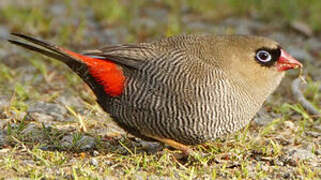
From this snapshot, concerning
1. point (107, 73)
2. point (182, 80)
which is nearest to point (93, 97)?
point (107, 73)

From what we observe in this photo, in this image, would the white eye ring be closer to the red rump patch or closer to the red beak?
the red beak

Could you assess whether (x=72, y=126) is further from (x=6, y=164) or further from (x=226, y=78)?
(x=226, y=78)

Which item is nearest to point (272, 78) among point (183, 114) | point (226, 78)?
point (226, 78)

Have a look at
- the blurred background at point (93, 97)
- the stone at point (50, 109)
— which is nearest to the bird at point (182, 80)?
the blurred background at point (93, 97)

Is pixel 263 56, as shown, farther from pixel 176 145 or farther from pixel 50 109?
pixel 50 109

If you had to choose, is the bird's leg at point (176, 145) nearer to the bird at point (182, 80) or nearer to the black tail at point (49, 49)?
the bird at point (182, 80)

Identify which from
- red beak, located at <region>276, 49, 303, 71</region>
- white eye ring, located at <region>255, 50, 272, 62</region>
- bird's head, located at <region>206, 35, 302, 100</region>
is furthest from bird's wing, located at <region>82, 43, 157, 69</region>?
red beak, located at <region>276, 49, 303, 71</region>
